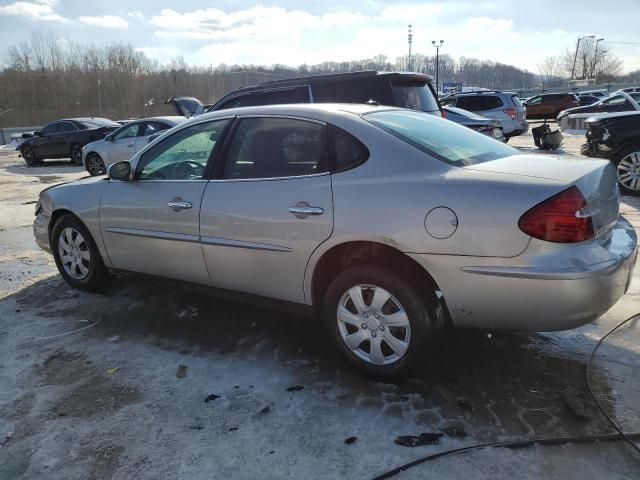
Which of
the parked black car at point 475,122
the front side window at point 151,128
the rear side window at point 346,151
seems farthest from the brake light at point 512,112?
the rear side window at point 346,151

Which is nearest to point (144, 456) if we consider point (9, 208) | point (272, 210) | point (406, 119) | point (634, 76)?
point (272, 210)

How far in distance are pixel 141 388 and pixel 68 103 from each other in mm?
87676

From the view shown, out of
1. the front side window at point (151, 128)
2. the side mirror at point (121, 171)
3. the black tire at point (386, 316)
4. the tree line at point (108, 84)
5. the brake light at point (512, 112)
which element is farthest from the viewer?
the tree line at point (108, 84)

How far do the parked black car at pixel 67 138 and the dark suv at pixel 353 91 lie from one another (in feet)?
37.9

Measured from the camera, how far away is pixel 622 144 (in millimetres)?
7816

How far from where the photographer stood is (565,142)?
17.2 m

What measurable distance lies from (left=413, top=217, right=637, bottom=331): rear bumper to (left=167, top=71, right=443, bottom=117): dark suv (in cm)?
435

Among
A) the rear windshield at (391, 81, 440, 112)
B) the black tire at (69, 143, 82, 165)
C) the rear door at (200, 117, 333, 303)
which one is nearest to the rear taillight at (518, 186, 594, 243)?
the rear door at (200, 117, 333, 303)

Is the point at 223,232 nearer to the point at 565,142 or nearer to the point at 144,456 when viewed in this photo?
the point at 144,456

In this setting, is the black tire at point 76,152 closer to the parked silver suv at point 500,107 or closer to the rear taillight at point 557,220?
the parked silver suv at point 500,107

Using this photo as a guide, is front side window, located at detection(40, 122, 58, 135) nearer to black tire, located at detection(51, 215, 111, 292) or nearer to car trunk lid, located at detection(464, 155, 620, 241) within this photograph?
black tire, located at detection(51, 215, 111, 292)

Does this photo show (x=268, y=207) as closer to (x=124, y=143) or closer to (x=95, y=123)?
(x=124, y=143)

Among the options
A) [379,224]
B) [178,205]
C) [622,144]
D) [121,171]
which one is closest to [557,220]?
[379,224]

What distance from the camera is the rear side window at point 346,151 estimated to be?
299 cm
